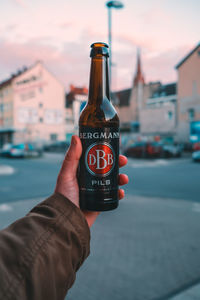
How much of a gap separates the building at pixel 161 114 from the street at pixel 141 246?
2597 centimetres

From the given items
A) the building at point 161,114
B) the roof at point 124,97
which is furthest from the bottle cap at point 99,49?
the roof at point 124,97

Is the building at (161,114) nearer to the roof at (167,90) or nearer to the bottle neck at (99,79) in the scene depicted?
the roof at (167,90)

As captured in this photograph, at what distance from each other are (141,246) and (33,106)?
138ft

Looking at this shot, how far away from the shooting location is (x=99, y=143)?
1.49m

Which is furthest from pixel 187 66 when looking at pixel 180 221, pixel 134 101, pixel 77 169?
pixel 77 169

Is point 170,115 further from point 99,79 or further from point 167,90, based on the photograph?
point 99,79

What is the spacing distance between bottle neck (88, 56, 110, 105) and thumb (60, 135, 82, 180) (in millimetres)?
276

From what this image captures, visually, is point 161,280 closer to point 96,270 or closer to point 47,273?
point 96,270

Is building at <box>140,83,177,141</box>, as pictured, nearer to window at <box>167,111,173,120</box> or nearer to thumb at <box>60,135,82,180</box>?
window at <box>167,111,173,120</box>

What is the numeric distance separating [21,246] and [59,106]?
47504mm

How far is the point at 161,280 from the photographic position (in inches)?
155

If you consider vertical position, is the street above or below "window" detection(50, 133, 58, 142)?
below

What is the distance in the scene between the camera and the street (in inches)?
148

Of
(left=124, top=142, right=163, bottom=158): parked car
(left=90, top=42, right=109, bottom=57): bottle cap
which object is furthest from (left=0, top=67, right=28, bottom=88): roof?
(left=90, top=42, right=109, bottom=57): bottle cap
